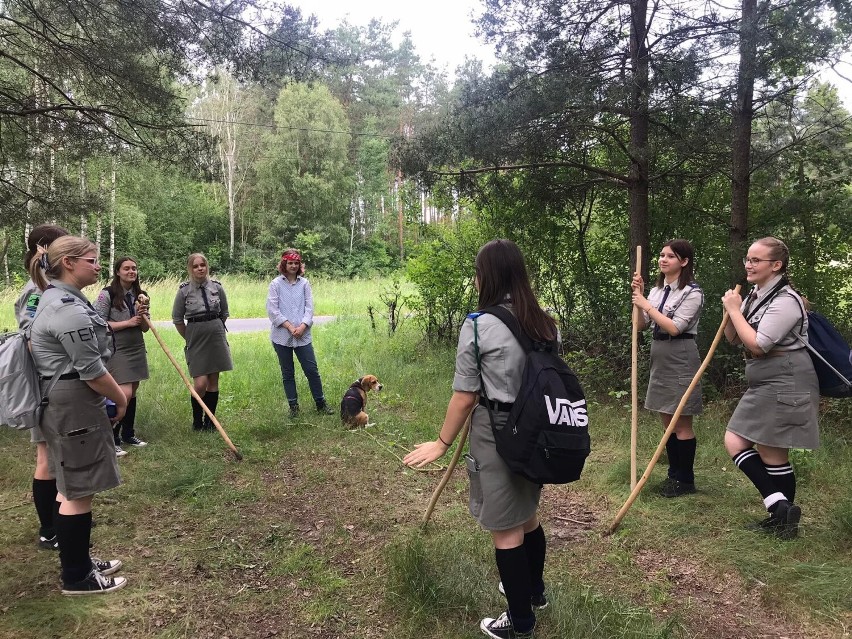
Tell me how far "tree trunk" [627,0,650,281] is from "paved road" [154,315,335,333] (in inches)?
348

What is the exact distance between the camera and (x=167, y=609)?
9.13 ft

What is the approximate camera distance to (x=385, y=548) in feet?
11.1

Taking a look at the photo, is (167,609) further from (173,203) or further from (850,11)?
(173,203)

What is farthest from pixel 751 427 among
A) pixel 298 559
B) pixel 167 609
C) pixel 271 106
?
pixel 271 106

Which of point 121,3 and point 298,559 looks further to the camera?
point 121,3

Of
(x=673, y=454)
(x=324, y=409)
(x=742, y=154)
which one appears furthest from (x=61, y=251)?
(x=742, y=154)

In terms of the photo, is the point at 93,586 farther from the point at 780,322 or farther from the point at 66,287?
the point at 780,322

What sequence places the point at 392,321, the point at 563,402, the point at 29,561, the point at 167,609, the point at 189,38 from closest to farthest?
1. the point at 563,402
2. the point at 167,609
3. the point at 29,561
4. the point at 189,38
5. the point at 392,321

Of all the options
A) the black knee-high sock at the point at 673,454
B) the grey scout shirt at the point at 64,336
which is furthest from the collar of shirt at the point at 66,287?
the black knee-high sock at the point at 673,454

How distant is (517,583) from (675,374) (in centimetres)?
231

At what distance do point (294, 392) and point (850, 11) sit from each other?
6.15 meters

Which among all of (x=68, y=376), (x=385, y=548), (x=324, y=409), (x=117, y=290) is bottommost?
(x=385, y=548)

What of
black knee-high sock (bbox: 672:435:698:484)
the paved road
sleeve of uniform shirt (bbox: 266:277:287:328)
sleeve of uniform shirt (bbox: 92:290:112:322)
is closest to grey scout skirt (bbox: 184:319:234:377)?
sleeve of uniform shirt (bbox: 266:277:287:328)

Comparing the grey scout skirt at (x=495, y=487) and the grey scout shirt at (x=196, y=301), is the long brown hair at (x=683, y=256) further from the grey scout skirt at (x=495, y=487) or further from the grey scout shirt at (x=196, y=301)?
the grey scout shirt at (x=196, y=301)
